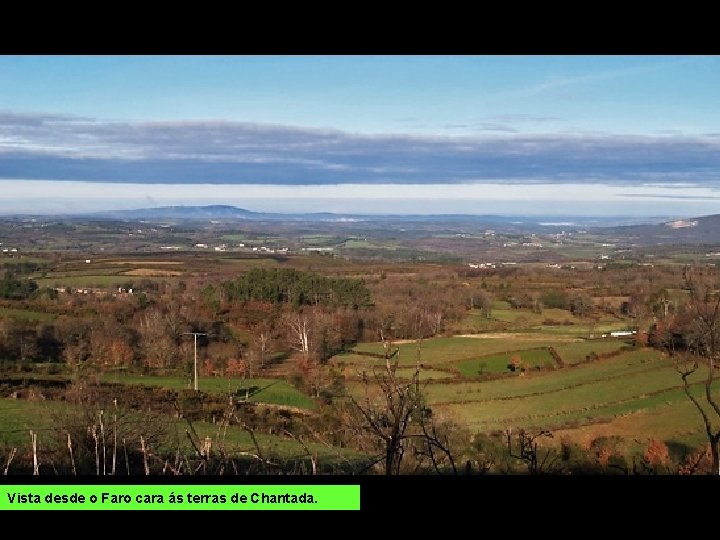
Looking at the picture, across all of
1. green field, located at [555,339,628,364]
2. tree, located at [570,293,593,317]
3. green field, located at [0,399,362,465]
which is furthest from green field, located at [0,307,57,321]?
tree, located at [570,293,593,317]

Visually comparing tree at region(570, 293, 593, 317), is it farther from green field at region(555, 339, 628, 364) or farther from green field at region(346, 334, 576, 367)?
green field at region(555, 339, 628, 364)

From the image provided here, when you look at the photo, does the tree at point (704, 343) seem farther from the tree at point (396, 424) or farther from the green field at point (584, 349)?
the green field at point (584, 349)

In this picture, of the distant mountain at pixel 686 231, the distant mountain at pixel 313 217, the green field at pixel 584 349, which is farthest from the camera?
the distant mountain at pixel 313 217

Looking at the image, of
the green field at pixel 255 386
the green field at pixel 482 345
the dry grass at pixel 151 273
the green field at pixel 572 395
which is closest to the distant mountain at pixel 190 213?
the dry grass at pixel 151 273

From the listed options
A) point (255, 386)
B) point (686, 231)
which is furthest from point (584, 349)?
point (255, 386)
